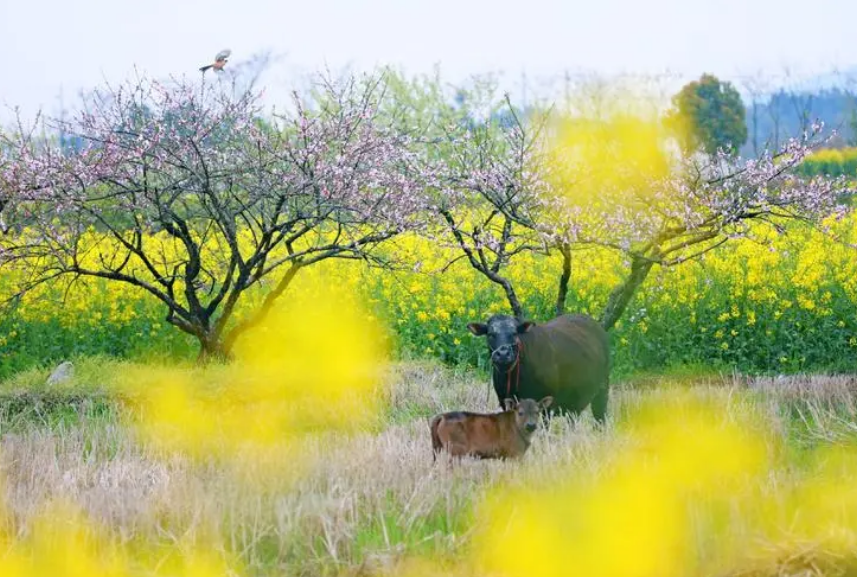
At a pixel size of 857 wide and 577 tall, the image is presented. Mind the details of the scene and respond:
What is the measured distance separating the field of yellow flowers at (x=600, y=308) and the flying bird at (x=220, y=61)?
3032 mm

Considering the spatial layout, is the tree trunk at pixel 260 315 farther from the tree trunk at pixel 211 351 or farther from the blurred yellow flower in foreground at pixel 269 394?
the blurred yellow flower in foreground at pixel 269 394

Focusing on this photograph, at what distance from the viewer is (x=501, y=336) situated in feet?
27.6

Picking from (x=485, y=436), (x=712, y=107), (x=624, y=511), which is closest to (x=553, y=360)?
(x=485, y=436)

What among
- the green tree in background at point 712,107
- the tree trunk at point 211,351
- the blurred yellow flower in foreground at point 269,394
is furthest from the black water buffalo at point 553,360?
the green tree in background at point 712,107

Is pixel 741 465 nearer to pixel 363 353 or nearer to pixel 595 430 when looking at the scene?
pixel 595 430

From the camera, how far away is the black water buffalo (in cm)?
845

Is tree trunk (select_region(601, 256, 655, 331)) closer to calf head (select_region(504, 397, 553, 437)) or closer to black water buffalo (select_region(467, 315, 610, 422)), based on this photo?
black water buffalo (select_region(467, 315, 610, 422))

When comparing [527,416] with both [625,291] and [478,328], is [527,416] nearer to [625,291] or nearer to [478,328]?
[478,328]

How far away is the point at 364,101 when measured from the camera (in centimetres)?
1318

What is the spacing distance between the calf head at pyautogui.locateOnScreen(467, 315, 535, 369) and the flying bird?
5.85 meters

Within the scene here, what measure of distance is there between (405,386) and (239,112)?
373 centimetres

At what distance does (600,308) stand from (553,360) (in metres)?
5.64

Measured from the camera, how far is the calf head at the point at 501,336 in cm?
833

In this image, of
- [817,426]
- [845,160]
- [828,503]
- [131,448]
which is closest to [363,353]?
[131,448]
